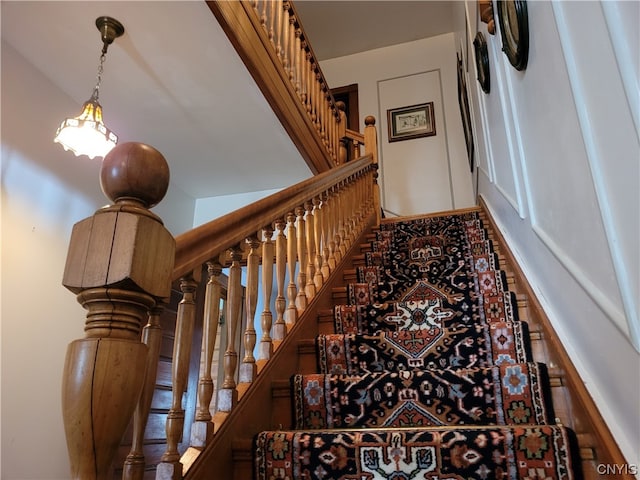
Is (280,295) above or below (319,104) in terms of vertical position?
below

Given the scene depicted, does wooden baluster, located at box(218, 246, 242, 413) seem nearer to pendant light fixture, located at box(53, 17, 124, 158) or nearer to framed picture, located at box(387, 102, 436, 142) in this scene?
pendant light fixture, located at box(53, 17, 124, 158)

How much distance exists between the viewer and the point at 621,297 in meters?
0.91

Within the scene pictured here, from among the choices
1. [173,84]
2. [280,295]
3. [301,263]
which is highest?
[173,84]

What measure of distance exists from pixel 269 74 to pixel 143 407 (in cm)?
216

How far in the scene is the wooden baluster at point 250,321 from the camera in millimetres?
1456

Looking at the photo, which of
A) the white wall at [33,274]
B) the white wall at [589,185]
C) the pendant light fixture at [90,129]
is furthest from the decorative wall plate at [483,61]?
the white wall at [33,274]

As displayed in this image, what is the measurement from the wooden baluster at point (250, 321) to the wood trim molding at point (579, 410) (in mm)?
903

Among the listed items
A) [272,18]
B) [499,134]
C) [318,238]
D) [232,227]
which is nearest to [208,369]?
[232,227]

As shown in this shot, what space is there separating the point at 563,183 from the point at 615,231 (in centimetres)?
40

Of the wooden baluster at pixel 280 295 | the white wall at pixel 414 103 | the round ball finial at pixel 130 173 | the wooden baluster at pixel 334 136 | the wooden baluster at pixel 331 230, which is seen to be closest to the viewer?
the round ball finial at pixel 130 173

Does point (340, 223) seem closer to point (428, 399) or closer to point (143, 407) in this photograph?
point (428, 399)

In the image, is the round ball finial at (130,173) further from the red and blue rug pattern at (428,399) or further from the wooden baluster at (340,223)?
the wooden baluster at (340,223)

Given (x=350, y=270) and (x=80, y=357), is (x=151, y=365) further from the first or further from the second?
(x=350, y=270)

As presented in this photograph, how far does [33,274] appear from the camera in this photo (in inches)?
95.5
